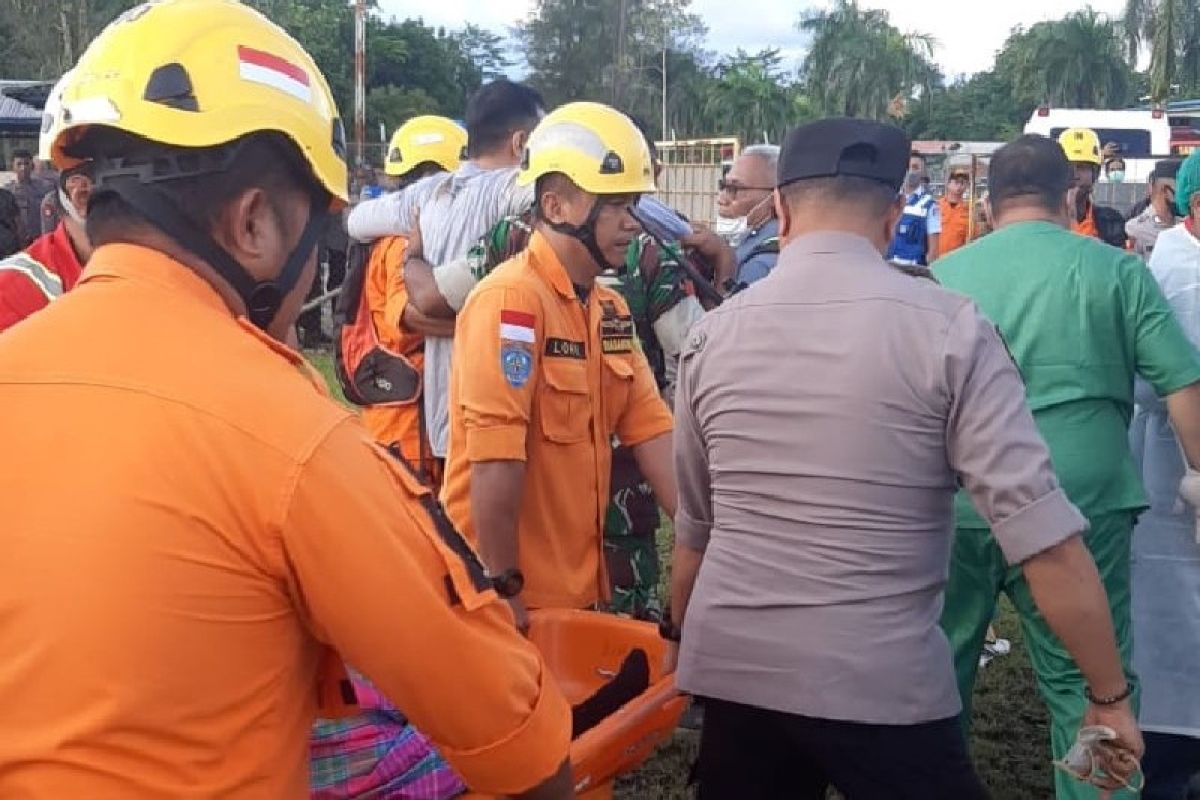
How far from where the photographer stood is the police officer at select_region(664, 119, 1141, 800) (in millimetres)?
2252

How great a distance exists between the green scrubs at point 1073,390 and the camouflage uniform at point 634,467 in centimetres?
100

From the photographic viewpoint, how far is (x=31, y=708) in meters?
1.31

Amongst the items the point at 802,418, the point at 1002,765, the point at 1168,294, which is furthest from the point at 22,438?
the point at 1002,765

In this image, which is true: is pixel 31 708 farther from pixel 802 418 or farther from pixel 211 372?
pixel 802 418

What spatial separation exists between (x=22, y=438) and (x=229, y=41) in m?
0.50

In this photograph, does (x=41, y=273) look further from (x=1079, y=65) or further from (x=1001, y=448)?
(x=1079, y=65)

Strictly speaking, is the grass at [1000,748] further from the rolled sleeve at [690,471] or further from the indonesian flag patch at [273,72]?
the indonesian flag patch at [273,72]

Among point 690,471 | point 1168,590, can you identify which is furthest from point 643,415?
point 1168,590

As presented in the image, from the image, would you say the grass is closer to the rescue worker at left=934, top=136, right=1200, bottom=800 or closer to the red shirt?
the rescue worker at left=934, top=136, right=1200, bottom=800

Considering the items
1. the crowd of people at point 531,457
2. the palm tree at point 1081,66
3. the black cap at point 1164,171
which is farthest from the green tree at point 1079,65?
the crowd of people at point 531,457

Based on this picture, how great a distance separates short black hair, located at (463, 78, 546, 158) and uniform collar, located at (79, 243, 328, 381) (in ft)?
10.6

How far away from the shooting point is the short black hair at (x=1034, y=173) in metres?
3.55

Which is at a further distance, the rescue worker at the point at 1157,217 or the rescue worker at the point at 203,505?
the rescue worker at the point at 1157,217

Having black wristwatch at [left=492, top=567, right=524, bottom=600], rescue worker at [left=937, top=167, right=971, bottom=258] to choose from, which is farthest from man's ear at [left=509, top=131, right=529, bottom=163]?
rescue worker at [left=937, top=167, right=971, bottom=258]
